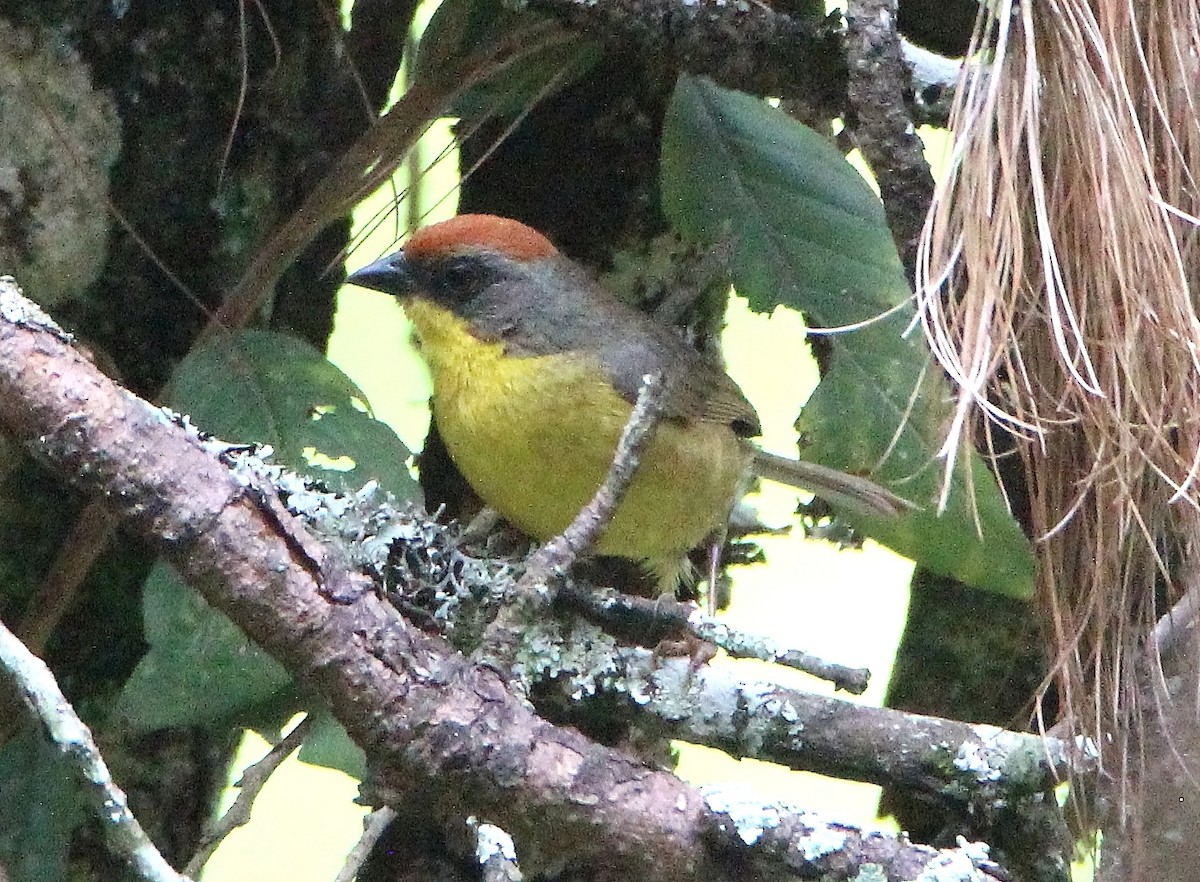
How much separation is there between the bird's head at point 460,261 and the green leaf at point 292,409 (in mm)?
440

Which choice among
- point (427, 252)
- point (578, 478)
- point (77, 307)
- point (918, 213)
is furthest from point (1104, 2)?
point (77, 307)

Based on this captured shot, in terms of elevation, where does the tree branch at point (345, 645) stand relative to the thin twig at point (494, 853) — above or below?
above

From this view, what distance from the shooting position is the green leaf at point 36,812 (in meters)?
2.05

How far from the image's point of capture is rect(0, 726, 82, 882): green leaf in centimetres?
205

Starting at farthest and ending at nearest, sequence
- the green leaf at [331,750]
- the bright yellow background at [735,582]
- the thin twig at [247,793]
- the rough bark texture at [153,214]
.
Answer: the bright yellow background at [735,582]
the rough bark texture at [153,214]
the green leaf at [331,750]
the thin twig at [247,793]

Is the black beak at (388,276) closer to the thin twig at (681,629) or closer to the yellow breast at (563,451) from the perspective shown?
the yellow breast at (563,451)

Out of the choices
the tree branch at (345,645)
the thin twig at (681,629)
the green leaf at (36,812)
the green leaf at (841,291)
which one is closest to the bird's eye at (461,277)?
the green leaf at (841,291)

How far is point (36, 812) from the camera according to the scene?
2.08 metres

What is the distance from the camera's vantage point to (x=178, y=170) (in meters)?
2.42

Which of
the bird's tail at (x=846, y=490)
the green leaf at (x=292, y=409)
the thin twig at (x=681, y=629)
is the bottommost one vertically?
the thin twig at (x=681, y=629)

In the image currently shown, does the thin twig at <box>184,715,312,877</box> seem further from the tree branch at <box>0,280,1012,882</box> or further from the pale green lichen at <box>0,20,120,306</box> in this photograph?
the pale green lichen at <box>0,20,120,306</box>

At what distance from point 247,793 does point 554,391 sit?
96 centimetres

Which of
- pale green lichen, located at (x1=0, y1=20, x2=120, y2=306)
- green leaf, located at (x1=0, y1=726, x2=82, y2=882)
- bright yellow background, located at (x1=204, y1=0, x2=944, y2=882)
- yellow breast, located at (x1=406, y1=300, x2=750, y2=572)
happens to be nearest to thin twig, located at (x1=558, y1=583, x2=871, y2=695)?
yellow breast, located at (x1=406, y1=300, x2=750, y2=572)

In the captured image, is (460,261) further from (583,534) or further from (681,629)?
(583,534)
